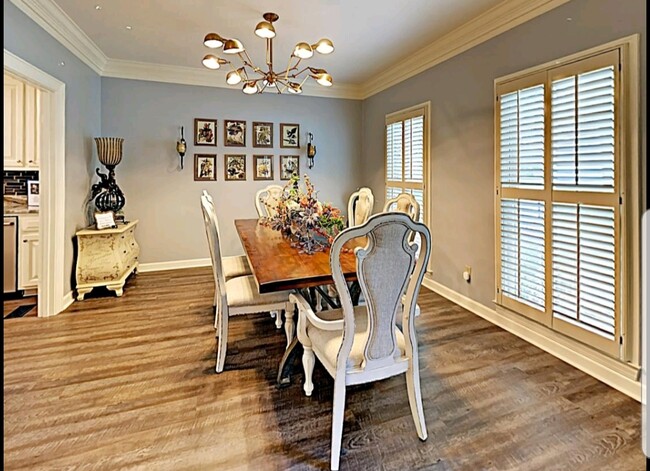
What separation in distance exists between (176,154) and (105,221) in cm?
149

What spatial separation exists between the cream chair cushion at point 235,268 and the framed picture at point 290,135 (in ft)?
8.67

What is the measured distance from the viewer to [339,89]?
597cm

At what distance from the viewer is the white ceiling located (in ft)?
10.8

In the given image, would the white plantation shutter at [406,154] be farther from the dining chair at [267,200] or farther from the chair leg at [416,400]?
the chair leg at [416,400]

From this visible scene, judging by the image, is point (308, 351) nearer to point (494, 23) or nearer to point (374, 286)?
point (374, 286)

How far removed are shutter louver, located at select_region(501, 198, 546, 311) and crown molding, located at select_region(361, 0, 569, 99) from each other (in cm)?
142

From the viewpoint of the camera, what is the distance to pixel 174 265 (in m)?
5.43

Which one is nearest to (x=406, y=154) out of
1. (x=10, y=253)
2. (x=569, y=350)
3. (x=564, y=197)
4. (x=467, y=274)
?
(x=467, y=274)

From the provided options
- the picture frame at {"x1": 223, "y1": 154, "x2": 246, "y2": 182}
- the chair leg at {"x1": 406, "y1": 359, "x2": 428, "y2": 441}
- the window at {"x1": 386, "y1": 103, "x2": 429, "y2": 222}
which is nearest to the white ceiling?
the window at {"x1": 386, "y1": 103, "x2": 429, "y2": 222}

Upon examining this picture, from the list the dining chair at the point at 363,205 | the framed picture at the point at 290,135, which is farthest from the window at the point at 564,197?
the framed picture at the point at 290,135

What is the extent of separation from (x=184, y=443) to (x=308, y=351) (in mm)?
781

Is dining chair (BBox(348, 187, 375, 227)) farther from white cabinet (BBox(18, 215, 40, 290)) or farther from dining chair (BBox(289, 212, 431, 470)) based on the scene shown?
white cabinet (BBox(18, 215, 40, 290))

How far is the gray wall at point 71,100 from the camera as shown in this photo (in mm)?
3016

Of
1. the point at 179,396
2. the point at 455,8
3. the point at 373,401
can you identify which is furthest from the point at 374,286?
the point at 455,8
